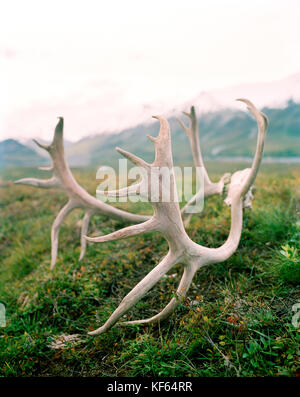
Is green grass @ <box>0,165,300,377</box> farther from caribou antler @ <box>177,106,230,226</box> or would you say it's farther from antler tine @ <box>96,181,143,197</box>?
antler tine @ <box>96,181,143,197</box>

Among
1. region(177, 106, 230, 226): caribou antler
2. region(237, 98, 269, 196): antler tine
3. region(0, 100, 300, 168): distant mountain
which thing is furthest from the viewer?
region(0, 100, 300, 168): distant mountain

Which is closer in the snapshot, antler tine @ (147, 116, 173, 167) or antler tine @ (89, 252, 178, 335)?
antler tine @ (147, 116, 173, 167)

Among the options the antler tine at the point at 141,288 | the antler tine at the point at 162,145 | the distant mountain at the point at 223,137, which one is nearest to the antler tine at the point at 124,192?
the antler tine at the point at 162,145

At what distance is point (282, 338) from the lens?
6.03ft

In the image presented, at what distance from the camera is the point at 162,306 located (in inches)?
102

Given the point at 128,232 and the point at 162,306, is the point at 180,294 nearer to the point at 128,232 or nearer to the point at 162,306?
the point at 162,306

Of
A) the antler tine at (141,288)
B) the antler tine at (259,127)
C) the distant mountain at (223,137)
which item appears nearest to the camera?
the antler tine at (141,288)

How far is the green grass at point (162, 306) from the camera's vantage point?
1.88 m

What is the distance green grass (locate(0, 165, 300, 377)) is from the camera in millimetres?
1885

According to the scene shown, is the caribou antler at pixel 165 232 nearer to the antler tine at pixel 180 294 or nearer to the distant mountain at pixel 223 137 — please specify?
the antler tine at pixel 180 294

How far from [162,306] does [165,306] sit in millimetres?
47

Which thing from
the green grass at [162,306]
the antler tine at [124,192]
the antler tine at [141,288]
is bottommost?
the green grass at [162,306]

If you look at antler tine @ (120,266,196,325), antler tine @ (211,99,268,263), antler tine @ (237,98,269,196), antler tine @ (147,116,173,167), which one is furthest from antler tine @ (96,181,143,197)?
antler tine @ (237,98,269,196)

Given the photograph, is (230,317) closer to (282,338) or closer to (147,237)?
(282,338)
